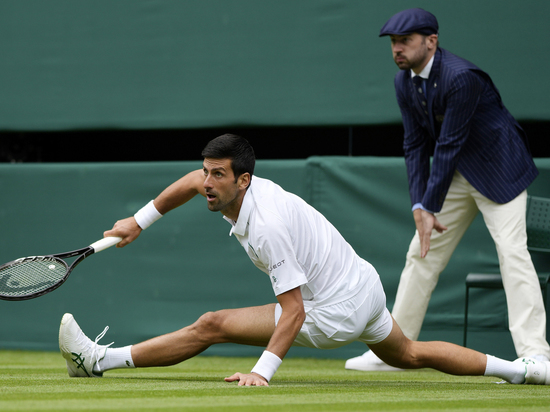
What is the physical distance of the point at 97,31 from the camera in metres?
6.36

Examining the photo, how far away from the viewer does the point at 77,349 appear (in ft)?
11.4

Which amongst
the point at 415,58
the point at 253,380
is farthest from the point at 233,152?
the point at 415,58

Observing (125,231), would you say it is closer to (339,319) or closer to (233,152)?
(233,152)

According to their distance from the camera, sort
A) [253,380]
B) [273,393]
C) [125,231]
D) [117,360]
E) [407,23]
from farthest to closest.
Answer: [407,23]
[125,231]
[117,360]
[253,380]
[273,393]

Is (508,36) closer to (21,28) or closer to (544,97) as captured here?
(544,97)

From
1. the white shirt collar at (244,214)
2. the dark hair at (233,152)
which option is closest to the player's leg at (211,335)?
the white shirt collar at (244,214)

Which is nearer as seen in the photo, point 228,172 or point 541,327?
point 228,172

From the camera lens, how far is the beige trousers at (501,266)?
4074 mm

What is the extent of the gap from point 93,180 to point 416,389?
366 centimetres

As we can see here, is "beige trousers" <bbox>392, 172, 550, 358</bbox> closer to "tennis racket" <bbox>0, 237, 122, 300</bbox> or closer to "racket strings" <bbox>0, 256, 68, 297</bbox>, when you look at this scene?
"tennis racket" <bbox>0, 237, 122, 300</bbox>

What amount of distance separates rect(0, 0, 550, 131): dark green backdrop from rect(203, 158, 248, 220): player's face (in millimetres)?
2760

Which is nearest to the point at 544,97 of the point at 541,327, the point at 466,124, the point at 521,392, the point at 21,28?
the point at 466,124

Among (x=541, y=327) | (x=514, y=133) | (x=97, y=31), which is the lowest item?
(x=541, y=327)

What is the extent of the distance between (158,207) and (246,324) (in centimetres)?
80
